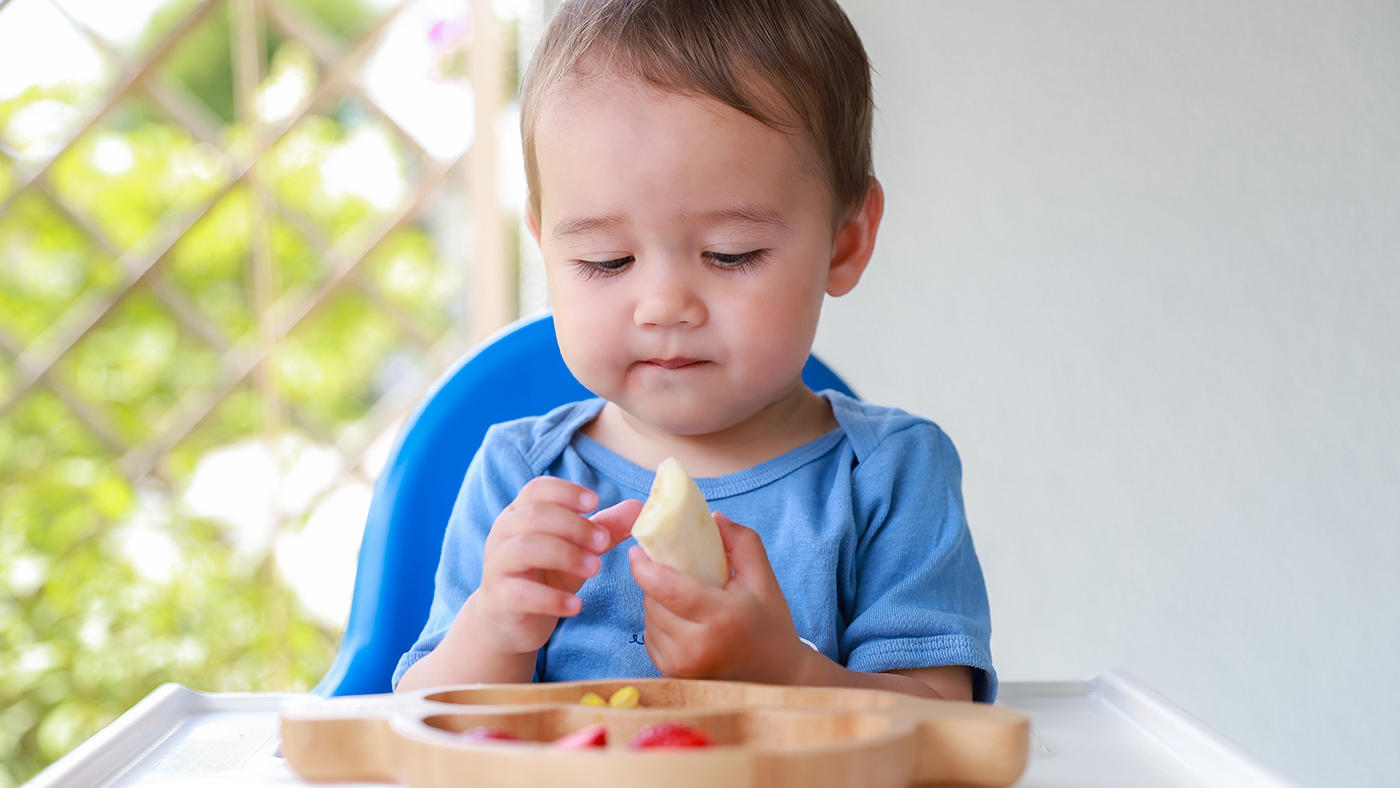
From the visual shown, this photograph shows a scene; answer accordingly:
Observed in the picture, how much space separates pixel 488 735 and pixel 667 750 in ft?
0.30

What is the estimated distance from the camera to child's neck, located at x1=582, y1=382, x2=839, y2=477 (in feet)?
2.56

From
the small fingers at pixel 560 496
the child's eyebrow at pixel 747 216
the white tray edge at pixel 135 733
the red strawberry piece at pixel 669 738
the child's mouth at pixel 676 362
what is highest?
the child's eyebrow at pixel 747 216

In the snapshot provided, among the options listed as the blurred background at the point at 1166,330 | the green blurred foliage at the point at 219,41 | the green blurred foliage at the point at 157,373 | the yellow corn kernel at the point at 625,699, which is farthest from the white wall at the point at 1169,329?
the green blurred foliage at the point at 219,41

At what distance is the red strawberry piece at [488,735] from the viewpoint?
39cm

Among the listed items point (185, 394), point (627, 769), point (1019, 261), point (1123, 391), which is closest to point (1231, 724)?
point (1123, 391)

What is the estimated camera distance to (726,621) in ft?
1.73

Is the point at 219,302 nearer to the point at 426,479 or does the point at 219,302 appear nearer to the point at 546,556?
the point at 426,479

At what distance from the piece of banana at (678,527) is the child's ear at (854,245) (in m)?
0.30

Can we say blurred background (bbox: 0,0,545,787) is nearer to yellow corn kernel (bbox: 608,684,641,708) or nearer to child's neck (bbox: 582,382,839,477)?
child's neck (bbox: 582,382,839,477)

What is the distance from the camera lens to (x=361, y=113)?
2.24 meters

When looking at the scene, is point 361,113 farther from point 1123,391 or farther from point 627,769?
point 627,769

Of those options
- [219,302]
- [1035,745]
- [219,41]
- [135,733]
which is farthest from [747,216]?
[219,41]

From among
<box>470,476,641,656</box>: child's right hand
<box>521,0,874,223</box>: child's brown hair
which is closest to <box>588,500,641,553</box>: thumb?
<box>470,476,641,656</box>: child's right hand

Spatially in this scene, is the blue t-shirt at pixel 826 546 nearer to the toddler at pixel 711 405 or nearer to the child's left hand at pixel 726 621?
the toddler at pixel 711 405
